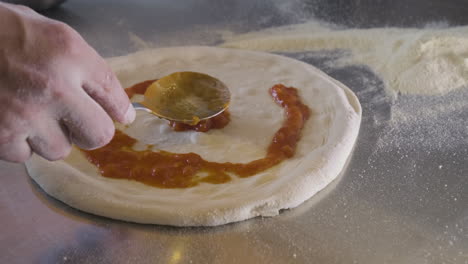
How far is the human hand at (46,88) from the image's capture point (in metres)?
0.97

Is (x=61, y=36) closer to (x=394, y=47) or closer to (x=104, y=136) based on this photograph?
(x=104, y=136)

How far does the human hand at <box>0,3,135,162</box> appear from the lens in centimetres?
97

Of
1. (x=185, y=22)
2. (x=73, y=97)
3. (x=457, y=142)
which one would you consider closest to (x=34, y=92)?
(x=73, y=97)

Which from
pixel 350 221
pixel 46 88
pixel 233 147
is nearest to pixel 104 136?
pixel 46 88

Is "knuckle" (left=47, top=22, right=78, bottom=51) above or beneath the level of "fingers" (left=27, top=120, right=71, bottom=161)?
above

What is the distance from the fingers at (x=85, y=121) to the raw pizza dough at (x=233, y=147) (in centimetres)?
28

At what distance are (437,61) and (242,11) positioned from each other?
3.44ft

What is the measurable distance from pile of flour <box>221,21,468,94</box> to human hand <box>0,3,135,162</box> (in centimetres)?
130

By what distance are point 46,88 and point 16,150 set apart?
0.15 meters

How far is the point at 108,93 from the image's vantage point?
1124 mm

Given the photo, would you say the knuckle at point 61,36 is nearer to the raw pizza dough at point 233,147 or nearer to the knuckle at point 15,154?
the knuckle at point 15,154

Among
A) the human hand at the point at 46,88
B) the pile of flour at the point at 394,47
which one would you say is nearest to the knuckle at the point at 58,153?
the human hand at the point at 46,88

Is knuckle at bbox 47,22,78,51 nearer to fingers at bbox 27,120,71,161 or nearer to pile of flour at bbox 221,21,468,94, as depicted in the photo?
fingers at bbox 27,120,71,161

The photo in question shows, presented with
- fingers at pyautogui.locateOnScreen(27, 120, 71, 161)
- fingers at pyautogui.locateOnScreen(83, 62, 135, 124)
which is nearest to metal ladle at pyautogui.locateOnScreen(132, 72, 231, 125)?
fingers at pyautogui.locateOnScreen(83, 62, 135, 124)
